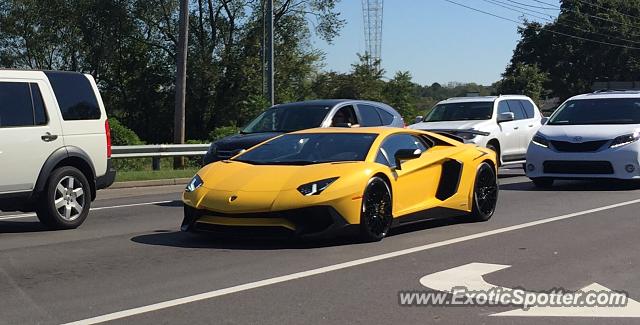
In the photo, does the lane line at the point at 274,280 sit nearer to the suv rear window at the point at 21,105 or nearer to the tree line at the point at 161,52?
the suv rear window at the point at 21,105

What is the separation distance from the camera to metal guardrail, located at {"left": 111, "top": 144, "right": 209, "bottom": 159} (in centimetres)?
2070

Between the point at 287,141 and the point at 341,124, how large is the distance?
4.17 m

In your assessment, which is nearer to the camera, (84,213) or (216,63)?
(84,213)

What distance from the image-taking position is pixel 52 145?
1012 cm

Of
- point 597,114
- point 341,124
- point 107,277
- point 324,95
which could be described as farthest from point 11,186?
point 324,95

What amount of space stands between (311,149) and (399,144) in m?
1.04

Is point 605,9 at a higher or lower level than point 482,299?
higher

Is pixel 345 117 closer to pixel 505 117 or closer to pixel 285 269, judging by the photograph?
pixel 505 117

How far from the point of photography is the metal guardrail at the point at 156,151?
2070 cm

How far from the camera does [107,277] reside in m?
7.17

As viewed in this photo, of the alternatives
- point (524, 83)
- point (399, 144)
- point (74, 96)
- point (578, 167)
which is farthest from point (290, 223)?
point (524, 83)

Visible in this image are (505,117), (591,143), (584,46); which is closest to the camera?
(591,143)

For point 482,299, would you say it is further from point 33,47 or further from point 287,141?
point 33,47

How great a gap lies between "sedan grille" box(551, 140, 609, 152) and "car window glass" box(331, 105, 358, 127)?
12.0 feet
